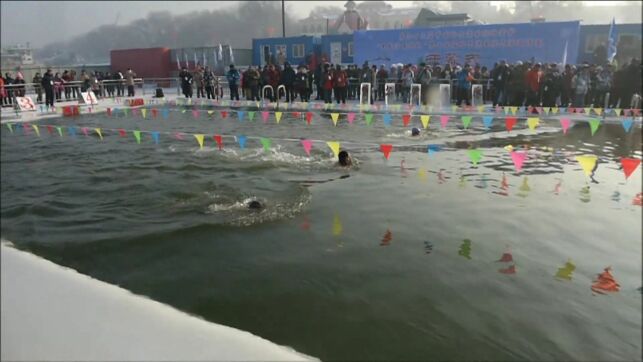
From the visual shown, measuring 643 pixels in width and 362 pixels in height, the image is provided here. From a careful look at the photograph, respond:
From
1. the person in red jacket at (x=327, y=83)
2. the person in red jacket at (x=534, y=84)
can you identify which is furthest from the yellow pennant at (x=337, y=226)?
the person in red jacket at (x=327, y=83)

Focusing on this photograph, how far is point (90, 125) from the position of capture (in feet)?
58.2

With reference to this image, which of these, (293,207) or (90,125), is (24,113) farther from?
(293,207)

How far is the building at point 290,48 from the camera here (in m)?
29.0

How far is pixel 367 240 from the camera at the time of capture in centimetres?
659

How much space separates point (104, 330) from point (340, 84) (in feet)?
57.3

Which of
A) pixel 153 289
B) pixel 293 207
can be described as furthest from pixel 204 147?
pixel 153 289

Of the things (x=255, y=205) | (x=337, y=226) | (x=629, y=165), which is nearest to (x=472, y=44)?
(x=629, y=165)

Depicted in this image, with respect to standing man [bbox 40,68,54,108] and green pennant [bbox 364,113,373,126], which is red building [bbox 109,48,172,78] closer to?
standing man [bbox 40,68,54,108]

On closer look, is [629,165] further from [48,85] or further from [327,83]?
[48,85]

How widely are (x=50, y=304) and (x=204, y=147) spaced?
893cm

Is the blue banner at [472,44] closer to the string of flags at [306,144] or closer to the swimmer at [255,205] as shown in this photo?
the string of flags at [306,144]

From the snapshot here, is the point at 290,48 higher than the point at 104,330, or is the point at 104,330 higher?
the point at 290,48

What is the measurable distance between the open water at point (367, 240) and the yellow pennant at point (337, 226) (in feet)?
0.09

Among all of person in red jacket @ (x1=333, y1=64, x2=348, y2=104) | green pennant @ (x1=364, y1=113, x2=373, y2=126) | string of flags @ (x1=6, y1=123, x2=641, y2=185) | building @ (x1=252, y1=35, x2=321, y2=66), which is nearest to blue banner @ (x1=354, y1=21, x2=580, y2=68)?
person in red jacket @ (x1=333, y1=64, x2=348, y2=104)
